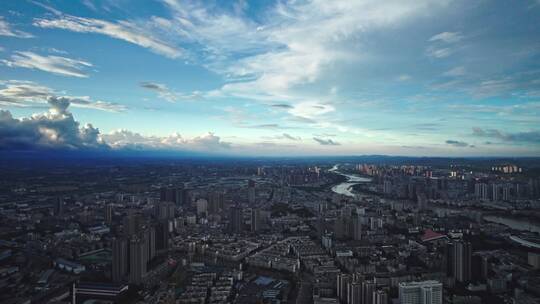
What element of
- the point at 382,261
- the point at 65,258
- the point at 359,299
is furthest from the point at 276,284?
the point at 65,258

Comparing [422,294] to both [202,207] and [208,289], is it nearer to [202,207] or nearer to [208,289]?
[208,289]

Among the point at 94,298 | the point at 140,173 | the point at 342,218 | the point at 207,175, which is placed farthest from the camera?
the point at 207,175

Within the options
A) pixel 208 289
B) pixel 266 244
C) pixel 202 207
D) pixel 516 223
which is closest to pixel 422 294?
pixel 208 289

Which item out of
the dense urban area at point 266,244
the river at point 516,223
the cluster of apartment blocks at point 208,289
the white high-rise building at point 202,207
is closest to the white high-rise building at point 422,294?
the dense urban area at point 266,244

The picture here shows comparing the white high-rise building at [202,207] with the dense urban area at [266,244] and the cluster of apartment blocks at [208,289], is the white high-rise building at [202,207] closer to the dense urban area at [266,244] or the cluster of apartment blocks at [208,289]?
the dense urban area at [266,244]

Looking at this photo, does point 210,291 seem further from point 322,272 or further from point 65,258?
point 65,258
